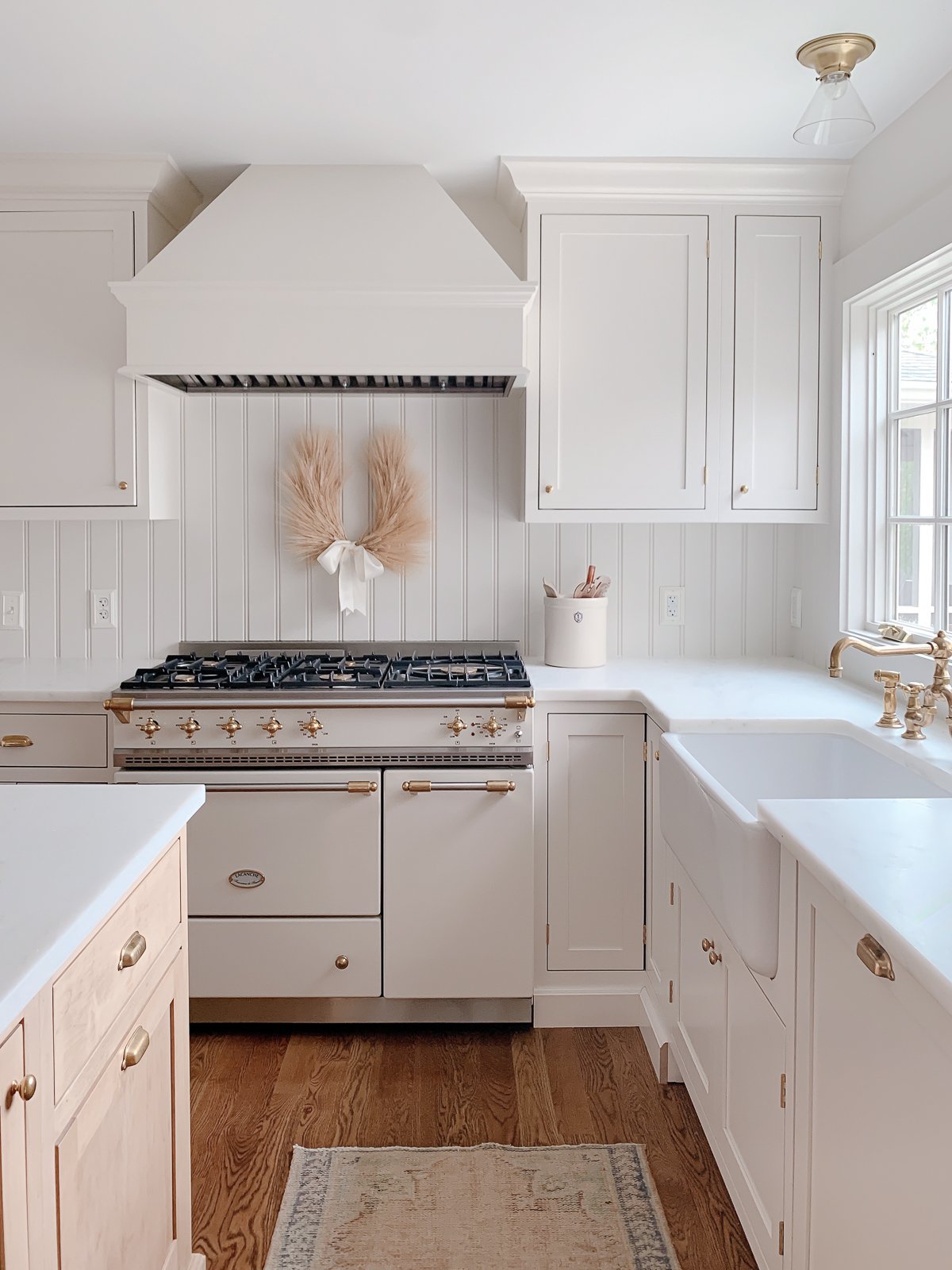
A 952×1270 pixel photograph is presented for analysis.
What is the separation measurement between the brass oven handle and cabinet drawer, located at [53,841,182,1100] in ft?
3.53

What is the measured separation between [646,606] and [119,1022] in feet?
7.41

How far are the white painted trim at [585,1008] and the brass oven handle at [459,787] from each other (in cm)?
59

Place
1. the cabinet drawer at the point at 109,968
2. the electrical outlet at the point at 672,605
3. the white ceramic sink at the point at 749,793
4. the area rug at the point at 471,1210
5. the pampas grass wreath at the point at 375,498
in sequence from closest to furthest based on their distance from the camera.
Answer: the cabinet drawer at the point at 109,968
the white ceramic sink at the point at 749,793
the area rug at the point at 471,1210
the pampas grass wreath at the point at 375,498
the electrical outlet at the point at 672,605

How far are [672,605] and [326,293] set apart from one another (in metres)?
1.43

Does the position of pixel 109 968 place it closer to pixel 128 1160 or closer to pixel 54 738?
pixel 128 1160

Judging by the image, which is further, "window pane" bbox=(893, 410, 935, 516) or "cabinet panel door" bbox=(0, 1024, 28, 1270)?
"window pane" bbox=(893, 410, 935, 516)

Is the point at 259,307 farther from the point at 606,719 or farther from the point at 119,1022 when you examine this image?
the point at 119,1022

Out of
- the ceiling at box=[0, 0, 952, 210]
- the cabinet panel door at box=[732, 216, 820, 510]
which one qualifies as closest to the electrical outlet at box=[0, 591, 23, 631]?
the ceiling at box=[0, 0, 952, 210]

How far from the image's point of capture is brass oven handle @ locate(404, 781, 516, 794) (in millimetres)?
2617

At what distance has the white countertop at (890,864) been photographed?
1.06 m

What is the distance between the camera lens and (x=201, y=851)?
8.59ft

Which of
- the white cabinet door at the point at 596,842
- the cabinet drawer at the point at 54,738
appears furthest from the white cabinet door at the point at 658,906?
the cabinet drawer at the point at 54,738

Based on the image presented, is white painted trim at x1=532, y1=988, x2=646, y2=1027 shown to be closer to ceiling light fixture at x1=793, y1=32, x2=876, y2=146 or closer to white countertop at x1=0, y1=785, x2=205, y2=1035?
white countertop at x1=0, y1=785, x2=205, y2=1035

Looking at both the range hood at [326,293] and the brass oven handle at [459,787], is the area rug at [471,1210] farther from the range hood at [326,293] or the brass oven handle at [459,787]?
the range hood at [326,293]
